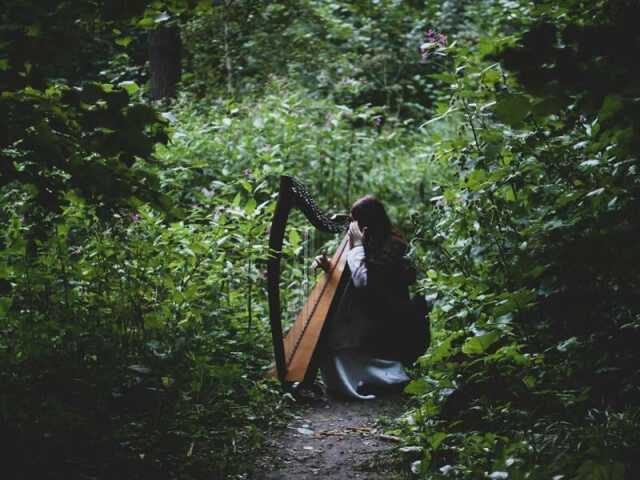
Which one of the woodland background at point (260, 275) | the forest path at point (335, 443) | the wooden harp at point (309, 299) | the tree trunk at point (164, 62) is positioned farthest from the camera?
the tree trunk at point (164, 62)

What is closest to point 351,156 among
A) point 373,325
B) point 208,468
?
point 373,325

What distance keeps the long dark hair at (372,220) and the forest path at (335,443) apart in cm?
109

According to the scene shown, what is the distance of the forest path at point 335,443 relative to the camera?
4.02 metres

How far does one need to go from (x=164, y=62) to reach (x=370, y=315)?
6514 millimetres

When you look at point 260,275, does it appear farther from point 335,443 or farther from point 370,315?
point 335,443

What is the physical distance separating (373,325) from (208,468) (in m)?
2.24

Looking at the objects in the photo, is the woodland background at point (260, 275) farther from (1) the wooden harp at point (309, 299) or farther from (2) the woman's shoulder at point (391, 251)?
(2) the woman's shoulder at point (391, 251)

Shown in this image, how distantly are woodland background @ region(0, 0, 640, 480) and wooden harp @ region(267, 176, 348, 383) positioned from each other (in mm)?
267

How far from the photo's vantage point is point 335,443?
4.56 metres

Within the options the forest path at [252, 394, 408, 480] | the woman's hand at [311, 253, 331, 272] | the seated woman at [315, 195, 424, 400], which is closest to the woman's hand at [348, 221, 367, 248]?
the seated woman at [315, 195, 424, 400]

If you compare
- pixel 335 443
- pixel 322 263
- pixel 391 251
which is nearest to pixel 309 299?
pixel 322 263

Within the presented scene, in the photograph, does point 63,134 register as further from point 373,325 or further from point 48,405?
point 373,325

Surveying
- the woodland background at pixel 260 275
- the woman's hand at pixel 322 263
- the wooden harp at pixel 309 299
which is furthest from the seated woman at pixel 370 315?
the woodland background at pixel 260 275

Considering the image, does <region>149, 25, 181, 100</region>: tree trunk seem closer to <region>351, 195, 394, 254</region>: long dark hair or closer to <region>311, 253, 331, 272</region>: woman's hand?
<region>311, 253, 331, 272</region>: woman's hand
